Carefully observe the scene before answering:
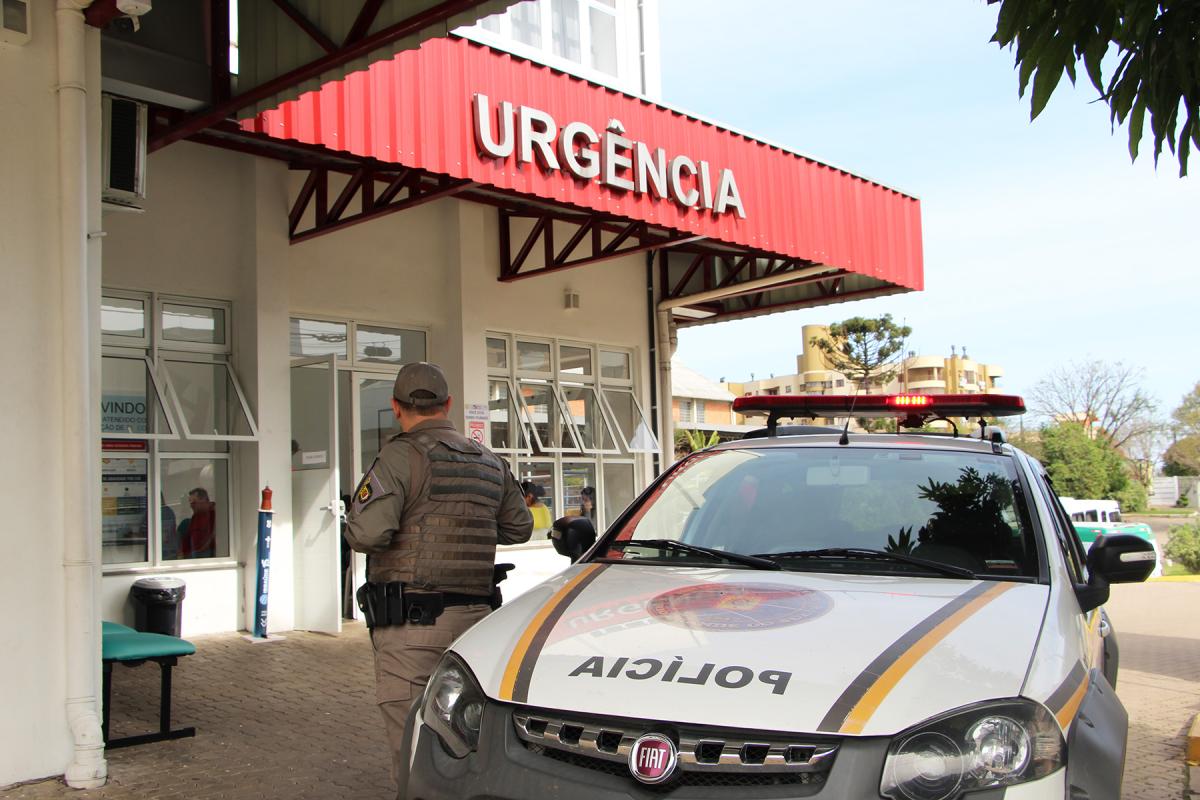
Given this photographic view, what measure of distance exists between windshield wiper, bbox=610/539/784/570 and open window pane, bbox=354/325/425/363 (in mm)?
8606

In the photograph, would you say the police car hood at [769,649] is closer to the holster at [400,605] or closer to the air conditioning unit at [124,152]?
the holster at [400,605]

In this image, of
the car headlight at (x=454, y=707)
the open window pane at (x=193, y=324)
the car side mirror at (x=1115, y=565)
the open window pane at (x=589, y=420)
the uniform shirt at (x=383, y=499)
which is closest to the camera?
the car headlight at (x=454, y=707)

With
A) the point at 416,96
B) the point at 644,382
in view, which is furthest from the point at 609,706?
the point at 644,382

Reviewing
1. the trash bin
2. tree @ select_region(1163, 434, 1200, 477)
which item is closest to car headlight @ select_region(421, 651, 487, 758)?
the trash bin

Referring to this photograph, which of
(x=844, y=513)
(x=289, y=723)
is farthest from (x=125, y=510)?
(x=844, y=513)

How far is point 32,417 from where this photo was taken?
5.60m

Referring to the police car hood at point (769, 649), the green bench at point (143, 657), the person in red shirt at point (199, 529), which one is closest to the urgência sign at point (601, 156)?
the person in red shirt at point (199, 529)

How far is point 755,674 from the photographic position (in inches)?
114

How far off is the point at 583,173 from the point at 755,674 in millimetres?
8812

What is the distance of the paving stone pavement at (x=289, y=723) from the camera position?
5.64 m

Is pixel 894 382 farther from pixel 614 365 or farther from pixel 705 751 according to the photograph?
pixel 705 751

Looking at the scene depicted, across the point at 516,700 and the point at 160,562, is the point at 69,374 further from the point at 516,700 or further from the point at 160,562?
the point at 160,562

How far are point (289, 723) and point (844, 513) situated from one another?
14.7 ft

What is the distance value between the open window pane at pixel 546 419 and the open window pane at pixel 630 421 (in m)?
1.03
